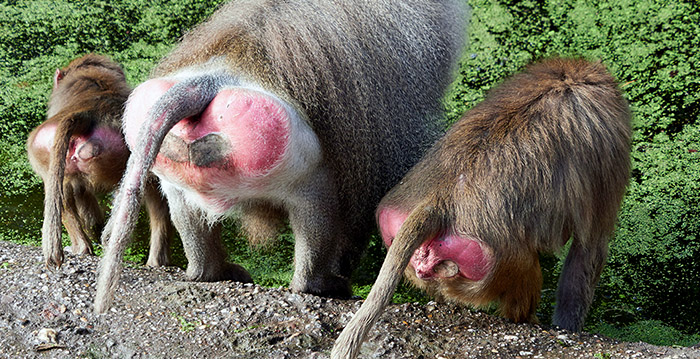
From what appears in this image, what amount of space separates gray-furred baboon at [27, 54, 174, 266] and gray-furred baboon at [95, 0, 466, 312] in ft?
1.32

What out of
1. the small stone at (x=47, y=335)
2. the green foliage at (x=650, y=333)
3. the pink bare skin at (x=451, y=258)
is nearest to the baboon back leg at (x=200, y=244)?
the small stone at (x=47, y=335)

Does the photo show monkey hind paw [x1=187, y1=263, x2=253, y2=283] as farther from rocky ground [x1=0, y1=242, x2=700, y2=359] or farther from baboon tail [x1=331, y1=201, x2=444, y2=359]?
baboon tail [x1=331, y1=201, x2=444, y2=359]

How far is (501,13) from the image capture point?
244 inches

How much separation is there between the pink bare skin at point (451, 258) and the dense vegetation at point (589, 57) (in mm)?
924

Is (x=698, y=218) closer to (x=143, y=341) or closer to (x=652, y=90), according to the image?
(x=652, y=90)

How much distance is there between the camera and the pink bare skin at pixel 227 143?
9.04ft

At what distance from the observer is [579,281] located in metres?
3.23

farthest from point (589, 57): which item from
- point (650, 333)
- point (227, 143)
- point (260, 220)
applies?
point (227, 143)

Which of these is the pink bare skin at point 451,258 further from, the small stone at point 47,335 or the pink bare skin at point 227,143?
the small stone at point 47,335

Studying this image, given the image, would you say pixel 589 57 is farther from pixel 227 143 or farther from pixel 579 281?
pixel 227 143

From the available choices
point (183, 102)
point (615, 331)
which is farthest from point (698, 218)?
point (183, 102)

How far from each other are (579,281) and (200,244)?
1495 mm

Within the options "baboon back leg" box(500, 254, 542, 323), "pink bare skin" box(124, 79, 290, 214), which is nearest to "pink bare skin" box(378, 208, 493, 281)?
"baboon back leg" box(500, 254, 542, 323)

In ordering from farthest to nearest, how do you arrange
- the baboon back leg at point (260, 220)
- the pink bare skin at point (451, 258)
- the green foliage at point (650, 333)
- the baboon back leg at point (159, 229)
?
the baboon back leg at point (159, 229) → the green foliage at point (650, 333) → the baboon back leg at point (260, 220) → the pink bare skin at point (451, 258)
